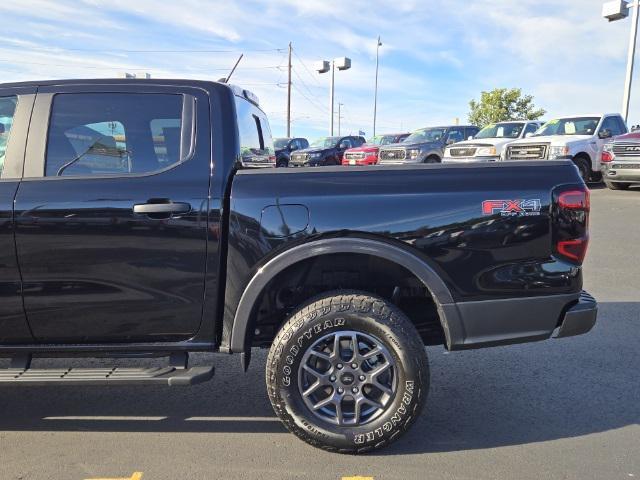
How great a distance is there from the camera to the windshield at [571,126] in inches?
597

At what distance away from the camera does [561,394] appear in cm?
357

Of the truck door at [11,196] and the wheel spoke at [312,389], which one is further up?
the truck door at [11,196]

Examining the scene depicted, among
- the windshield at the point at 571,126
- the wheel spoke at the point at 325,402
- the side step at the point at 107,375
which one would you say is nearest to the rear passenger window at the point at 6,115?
the side step at the point at 107,375

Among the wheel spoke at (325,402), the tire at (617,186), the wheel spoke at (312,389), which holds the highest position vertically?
the tire at (617,186)

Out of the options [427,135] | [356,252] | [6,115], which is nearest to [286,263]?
[356,252]

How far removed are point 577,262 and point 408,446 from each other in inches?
54.0

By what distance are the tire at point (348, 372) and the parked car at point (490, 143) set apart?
1161 cm

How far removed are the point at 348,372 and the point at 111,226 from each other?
1.48 metres

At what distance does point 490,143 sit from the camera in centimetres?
1511

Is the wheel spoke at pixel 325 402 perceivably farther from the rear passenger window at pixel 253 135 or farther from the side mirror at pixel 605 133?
the side mirror at pixel 605 133

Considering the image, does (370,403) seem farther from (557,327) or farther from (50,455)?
(50,455)

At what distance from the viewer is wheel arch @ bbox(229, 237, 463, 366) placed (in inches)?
107

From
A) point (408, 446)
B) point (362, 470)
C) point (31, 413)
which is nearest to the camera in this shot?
point (362, 470)

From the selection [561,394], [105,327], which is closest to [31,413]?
[105,327]
